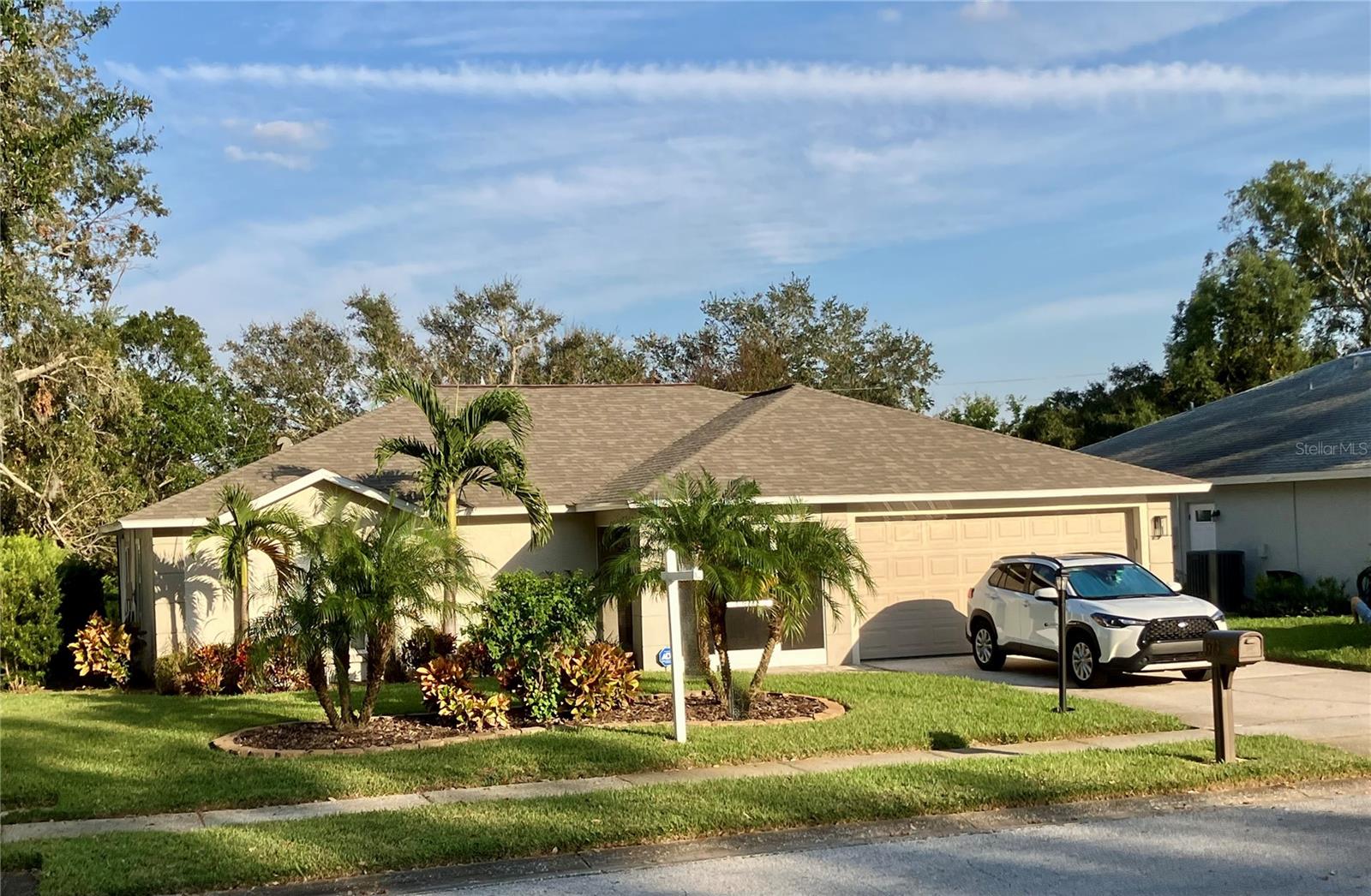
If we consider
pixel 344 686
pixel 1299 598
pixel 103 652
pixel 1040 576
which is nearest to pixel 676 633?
pixel 344 686

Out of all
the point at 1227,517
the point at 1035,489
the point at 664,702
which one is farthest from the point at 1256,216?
the point at 664,702

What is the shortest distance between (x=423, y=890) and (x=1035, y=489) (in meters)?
13.6

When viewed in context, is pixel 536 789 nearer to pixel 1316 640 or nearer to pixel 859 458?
pixel 859 458

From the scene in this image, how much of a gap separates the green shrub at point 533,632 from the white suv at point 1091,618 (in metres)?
5.10

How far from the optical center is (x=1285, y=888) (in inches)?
279

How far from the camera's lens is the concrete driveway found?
12.1 meters

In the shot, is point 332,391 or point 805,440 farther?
point 332,391

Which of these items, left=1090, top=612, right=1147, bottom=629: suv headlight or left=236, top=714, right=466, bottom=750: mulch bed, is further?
left=1090, top=612, right=1147, bottom=629: suv headlight

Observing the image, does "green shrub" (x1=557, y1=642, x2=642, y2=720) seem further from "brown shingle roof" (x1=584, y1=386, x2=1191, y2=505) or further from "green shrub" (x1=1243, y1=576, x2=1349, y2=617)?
"green shrub" (x1=1243, y1=576, x2=1349, y2=617)

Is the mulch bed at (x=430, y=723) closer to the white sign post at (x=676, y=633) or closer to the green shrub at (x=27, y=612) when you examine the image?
the white sign post at (x=676, y=633)

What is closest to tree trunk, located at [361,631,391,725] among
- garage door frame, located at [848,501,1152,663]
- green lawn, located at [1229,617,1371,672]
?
garage door frame, located at [848,501,1152,663]

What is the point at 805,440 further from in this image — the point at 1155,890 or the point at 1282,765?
the point at 1155,890

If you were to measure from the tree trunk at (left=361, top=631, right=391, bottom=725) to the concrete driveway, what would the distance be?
751cm

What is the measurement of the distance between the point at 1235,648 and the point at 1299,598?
46.4 feet
